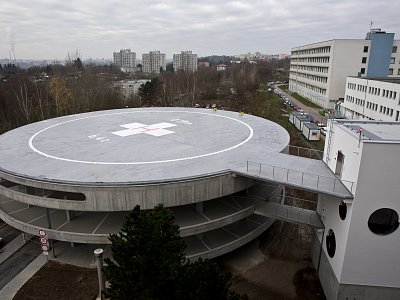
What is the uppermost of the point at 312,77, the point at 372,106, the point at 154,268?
the point at 312,77

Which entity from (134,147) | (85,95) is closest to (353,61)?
(85,95)

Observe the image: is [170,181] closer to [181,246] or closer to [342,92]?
[181,246]

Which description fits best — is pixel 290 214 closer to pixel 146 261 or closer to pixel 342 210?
pixel 342 210

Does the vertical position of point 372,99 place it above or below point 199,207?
above

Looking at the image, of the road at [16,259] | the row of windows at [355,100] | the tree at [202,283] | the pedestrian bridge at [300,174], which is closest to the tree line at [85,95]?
the row of windows at [355,100]

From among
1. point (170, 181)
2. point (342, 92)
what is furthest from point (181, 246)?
point (342, 92)

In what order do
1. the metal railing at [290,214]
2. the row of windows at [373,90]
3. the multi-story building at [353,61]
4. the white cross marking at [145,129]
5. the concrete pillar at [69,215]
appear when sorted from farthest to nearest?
the multi-story building at [353,61] < the row of windows at [373,90] < the white cross marking at [145,129] < the concrete pillar at [69,215] < the metal railing at [290,214]

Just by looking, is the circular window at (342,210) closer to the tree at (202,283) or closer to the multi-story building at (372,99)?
the tree at (202,283)
